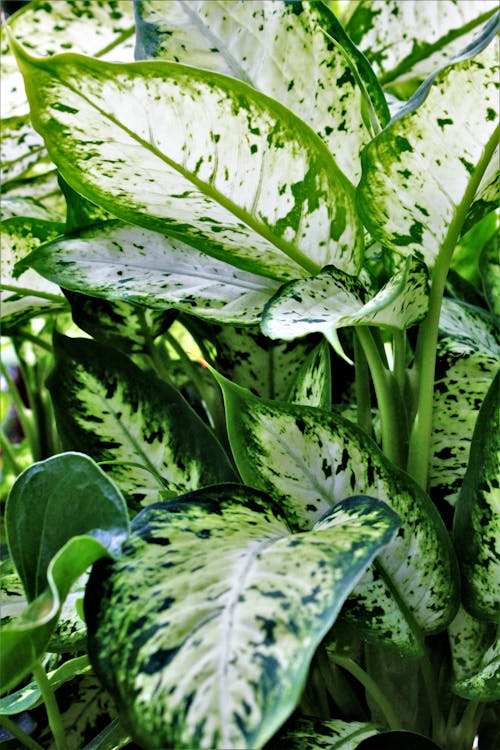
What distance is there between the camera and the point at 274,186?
14.6 inches

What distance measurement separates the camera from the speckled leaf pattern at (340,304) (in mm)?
312

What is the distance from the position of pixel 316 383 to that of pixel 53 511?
0.57 feet

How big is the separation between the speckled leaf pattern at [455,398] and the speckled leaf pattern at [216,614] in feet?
0.43

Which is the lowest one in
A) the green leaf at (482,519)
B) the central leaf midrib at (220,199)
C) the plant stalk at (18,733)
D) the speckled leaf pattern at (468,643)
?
the plant stalk at (18,733)

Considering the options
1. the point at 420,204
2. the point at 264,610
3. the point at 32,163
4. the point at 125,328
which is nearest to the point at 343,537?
the point at 264,610

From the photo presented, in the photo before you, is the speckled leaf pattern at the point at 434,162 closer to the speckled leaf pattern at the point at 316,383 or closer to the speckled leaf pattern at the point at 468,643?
the speckled leaf pattern at the point at 316,383

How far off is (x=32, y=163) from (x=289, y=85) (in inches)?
15.8

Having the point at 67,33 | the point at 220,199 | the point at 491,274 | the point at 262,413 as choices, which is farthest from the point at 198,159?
the point at 67,33

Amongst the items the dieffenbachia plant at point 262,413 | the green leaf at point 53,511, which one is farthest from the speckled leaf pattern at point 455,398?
the green leaf at point 53,511

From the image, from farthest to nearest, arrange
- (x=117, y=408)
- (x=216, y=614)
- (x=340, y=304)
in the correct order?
(x=117, y=408) → (x=340, y=304) → (x=216, y=614)

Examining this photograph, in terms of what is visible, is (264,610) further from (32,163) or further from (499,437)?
(32,163)

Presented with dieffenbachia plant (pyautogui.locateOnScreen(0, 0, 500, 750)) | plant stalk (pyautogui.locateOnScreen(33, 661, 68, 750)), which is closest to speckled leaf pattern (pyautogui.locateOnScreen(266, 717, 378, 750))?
dieffenbachia plant (pyautogui.locateOnScreen(0, 0, 500, 750))

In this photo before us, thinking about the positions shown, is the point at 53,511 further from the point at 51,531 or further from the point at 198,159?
the point at 198,159

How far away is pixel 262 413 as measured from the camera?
0.38 m
